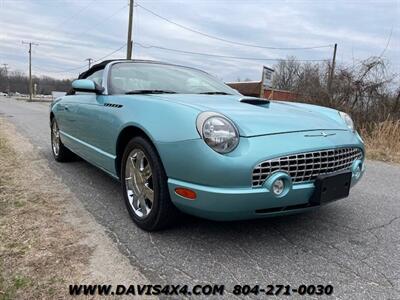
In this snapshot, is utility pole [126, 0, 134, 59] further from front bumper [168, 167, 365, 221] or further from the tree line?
front bumper [168, 167, 365, 221]

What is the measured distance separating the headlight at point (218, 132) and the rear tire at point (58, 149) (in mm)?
3358

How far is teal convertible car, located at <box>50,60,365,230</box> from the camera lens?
93.2 inches

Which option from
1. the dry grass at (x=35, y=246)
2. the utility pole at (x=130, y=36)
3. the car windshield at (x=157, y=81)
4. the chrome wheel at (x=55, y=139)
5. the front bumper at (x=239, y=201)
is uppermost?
the utility pole at (x=130, y=36)

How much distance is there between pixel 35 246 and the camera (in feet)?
8.66

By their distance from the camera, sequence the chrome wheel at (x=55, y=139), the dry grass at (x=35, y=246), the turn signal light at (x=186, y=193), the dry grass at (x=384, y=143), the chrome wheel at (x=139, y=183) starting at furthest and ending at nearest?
the dry grass at (x=384, y=143) < the chrome wheel at (x=55, y=139) < the chrome wheel at (x=139, y=183) < the turn signal light at (x=186, y=193) < the dry grass at (x=35, y=246)

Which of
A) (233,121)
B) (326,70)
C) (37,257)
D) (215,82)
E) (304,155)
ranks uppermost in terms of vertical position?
(326,70)

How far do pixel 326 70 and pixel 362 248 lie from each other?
10556 millimetres

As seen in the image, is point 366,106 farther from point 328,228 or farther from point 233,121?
point 233,121

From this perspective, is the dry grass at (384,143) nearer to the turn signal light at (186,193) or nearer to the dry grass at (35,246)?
the turn signal light at (186,193)

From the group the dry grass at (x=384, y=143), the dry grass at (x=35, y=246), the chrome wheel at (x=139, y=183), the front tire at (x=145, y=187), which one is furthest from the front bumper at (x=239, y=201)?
the dry grass at (x=384, y=143)

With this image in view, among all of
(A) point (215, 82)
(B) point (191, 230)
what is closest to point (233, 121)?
(B) point (191, 230)

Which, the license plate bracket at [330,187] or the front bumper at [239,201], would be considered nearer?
the front bumper at [239,201]

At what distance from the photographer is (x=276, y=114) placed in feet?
9.36

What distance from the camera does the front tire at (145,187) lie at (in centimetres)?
269
